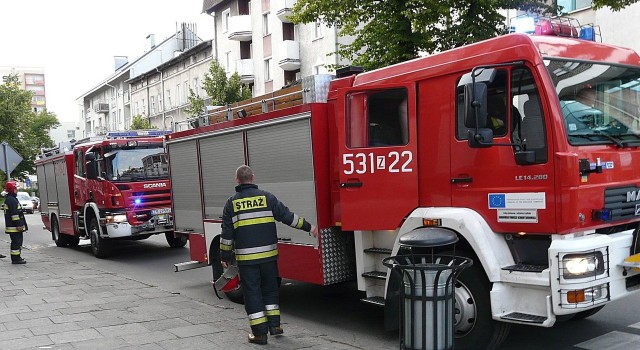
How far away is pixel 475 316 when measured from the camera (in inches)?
204

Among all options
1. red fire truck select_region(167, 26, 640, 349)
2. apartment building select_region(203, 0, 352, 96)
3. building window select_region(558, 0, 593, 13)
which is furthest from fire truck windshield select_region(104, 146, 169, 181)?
apartment building select_region(203, 0, 352, 96)

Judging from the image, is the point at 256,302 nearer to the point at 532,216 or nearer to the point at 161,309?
the point at 161,309

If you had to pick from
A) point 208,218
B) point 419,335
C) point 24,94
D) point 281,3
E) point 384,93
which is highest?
point 281,3

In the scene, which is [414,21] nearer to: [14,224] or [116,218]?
[116,218]

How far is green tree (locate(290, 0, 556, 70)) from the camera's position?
40.4 ft

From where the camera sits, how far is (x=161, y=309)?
293 inches

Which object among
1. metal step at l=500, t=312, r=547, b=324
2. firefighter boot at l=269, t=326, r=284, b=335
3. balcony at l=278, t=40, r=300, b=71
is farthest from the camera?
balcony at l=278, t=40, r=300, b=71

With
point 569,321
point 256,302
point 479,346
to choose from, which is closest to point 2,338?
point 256,302

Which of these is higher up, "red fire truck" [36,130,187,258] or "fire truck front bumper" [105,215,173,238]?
"red fire truck" [36,130,187,258]

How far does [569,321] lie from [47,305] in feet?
20.7

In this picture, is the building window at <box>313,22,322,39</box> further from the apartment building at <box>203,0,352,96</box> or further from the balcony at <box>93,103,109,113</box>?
the balcony at <box>93,103,109,113</box>

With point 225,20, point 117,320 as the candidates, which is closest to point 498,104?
point 117,320

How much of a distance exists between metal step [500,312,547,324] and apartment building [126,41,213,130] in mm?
33718

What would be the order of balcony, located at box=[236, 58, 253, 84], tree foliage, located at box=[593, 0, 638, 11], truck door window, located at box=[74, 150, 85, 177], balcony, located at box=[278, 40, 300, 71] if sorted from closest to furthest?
tree foliage, located at box=[593, 0, 638, 11] < truck door window, located at box=[74, 150, 85, 177] < balcony, located at box=[278, 40, 300, 71] < balcony, located at box=[236, 58, 253, 84]
